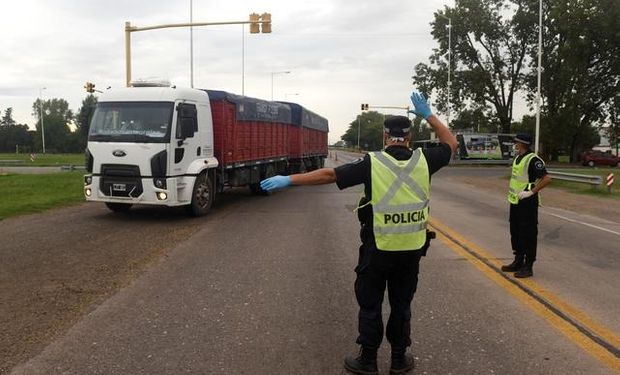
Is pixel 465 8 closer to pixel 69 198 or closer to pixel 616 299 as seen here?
pixel 69 198

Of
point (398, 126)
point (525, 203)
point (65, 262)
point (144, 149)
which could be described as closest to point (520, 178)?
point (525, 203)

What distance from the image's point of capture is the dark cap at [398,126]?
158 inches

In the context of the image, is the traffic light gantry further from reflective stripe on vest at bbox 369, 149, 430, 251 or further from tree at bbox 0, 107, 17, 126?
tree at bbox 0, 107, 17, 126

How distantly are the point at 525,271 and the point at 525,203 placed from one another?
81cm

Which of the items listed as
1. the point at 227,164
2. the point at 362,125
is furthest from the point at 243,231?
the point at 362,125

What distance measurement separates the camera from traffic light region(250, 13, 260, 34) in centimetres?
2122

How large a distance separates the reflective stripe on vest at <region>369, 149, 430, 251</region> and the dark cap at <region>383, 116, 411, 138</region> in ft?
0.56

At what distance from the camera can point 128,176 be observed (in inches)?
466

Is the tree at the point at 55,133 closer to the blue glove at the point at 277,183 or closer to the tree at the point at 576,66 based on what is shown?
the tree at the point at 576,66

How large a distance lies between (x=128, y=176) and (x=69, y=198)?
5.28 meters

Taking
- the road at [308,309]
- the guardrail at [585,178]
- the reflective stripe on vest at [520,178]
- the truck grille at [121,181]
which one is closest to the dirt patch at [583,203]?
the guardrail at [585,178]

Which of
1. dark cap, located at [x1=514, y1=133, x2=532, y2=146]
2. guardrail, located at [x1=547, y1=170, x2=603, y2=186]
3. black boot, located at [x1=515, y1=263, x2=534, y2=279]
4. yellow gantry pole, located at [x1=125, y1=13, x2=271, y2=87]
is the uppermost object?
yellow gantry pole, located at [x1=125, y1=13, x2=271, y2=87]

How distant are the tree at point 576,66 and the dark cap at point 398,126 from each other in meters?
49.8

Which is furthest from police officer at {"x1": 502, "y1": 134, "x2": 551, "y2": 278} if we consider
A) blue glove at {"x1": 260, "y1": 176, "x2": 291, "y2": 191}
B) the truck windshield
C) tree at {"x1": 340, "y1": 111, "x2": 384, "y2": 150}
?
tree at {"x1": 340, "y1": 111, "x2": 384, "y2": 150}
